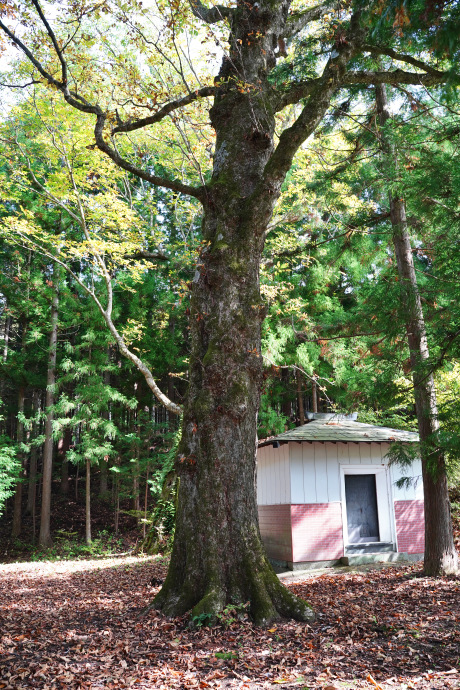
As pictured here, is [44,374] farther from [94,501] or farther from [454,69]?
[454,69]

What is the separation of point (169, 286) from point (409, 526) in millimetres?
11177

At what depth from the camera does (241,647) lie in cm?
357

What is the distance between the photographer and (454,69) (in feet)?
9.63

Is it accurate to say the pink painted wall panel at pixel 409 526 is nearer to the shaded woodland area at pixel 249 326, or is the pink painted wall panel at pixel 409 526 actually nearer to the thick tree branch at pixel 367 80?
the shaded woodland area at pixel 249 326

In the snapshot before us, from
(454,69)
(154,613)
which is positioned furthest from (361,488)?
(454,69)

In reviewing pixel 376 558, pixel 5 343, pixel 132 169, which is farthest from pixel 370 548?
pixel 5 343

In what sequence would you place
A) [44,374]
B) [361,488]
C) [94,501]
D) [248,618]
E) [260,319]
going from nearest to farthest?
[248,618] → [260,319] → [361,488] → [44,374] → [94,501]

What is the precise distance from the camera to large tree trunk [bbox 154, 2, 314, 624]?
4.35 m

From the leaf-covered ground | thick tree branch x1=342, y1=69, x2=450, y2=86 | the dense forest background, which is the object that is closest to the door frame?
the dense forest background

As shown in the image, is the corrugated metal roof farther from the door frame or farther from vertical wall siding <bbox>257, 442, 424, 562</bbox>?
the door frame

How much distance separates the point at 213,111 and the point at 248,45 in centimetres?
103

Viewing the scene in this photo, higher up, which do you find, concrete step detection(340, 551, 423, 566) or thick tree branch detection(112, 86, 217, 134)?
thick tree branch detection(112, 86, 217, 134)

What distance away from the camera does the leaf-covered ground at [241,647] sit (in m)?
2.96

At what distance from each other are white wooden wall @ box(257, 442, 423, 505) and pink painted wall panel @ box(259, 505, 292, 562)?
21 cm
